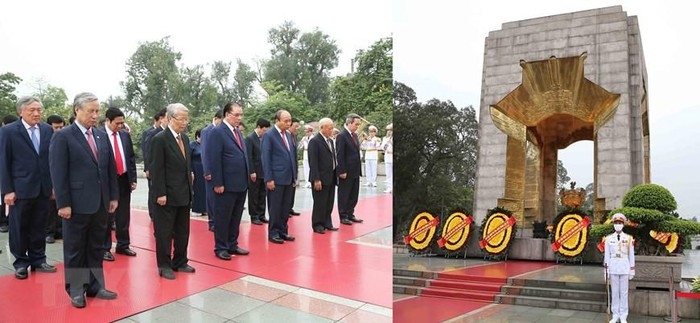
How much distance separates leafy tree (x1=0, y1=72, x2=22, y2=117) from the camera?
1.75 meters

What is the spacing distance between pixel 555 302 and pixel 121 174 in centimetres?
419

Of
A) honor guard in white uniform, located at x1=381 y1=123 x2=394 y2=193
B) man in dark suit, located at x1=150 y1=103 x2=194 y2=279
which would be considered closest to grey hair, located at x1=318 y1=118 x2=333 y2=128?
honor guard in white uniform, located at x1=381 y1=123 x2=394 y2=193

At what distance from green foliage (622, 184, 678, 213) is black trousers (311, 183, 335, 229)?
3.60 metres

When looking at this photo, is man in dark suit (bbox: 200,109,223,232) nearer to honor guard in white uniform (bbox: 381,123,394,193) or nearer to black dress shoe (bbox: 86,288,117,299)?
black dress shoe (bbox: 86,288,117,299)

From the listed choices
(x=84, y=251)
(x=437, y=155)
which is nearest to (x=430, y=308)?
(x=437, y=155)

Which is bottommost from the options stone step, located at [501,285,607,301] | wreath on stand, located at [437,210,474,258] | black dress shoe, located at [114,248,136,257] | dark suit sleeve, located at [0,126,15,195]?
stone step, located at [501,285,607,301]

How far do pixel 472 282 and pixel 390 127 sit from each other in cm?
375

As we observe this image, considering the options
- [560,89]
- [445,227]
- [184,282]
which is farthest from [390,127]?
[560,89]

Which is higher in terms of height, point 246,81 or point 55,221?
point 246,81

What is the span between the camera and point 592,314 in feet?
15.0

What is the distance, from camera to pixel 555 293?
16.0ft

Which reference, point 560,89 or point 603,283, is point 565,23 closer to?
point 560,89

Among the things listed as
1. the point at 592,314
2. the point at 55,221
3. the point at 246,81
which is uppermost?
the point at 246,81

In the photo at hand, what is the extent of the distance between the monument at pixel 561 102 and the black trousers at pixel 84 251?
6.09 meters
